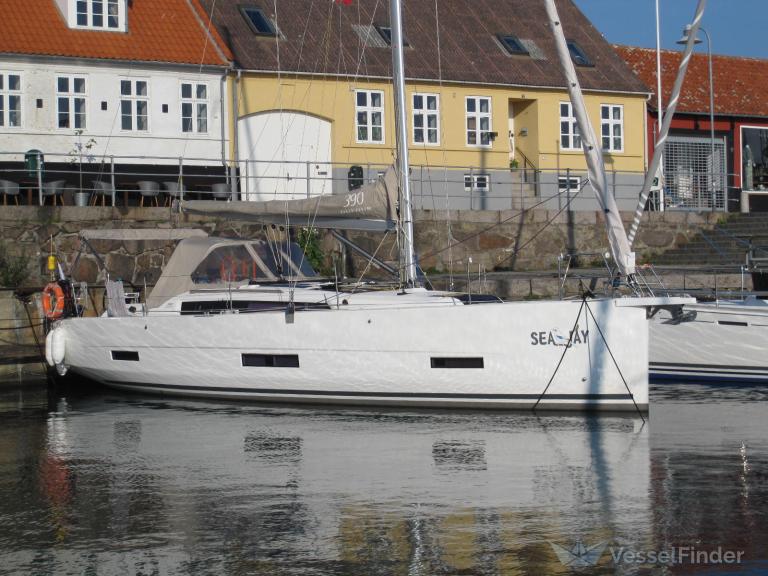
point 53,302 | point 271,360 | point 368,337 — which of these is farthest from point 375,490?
point 53,302

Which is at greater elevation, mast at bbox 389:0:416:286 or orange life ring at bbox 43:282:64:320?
mast at bbox 389:0:416:286

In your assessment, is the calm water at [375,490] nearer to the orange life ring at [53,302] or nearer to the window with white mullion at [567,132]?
the orange life ring at [53,302]

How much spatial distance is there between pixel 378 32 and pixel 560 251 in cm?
1043

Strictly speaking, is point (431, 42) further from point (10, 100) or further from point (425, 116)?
point (10, 100)

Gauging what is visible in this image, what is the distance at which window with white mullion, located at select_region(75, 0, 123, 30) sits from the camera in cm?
3139

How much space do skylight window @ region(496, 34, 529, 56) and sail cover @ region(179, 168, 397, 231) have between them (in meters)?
20.2

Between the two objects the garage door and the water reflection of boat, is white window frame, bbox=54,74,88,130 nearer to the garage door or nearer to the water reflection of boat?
the garage door

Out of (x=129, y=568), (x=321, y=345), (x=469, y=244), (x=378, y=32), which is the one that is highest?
(x=378, y=32)

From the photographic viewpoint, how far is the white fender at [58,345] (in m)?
19.5

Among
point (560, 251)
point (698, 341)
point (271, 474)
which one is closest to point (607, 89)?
point (560, 251)

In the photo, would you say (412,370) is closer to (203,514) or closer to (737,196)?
(203,514)

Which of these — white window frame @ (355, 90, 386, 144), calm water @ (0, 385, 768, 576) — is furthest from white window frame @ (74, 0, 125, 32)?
calm water @ (0, 385, 768, 576)

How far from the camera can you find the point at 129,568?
916cm

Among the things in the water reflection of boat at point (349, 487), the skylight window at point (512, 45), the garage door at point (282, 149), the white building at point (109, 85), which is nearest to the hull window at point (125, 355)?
the water reflection of boat at point (349, 487)
